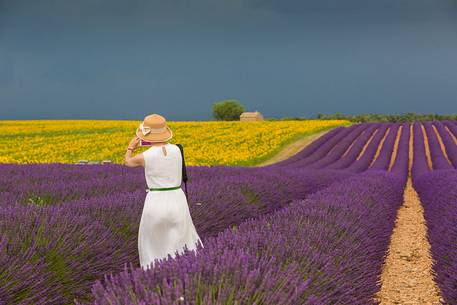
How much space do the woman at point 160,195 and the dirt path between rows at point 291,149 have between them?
1965 centimetres

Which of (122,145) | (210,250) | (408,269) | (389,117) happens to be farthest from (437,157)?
(389,117)

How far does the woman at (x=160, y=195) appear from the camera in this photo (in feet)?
13.5

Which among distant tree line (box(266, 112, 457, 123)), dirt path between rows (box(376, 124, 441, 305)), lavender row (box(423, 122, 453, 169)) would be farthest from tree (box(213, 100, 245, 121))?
dirt path between rows (box(376, 124, 441, 305))

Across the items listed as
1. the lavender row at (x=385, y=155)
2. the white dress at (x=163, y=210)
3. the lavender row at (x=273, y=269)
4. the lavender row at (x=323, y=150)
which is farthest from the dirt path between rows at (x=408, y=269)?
the lavender row at (x=323, y=150)

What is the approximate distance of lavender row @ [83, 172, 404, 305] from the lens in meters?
2.09

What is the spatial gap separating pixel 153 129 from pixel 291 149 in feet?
81.8

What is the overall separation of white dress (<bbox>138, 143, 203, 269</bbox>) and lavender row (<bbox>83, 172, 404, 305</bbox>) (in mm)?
661

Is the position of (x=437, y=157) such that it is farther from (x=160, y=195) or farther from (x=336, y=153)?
(x=160, y=195)

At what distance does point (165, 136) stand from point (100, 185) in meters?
3.64


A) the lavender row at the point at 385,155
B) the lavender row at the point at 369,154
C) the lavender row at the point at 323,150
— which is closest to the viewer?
the lavender row at the point at 369,154

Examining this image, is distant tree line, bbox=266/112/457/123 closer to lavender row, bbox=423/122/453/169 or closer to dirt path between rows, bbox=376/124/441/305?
lavender row, bbox=423/122/453/169

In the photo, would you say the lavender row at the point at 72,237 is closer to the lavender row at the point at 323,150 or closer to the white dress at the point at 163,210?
the white dress at the point at 163,210

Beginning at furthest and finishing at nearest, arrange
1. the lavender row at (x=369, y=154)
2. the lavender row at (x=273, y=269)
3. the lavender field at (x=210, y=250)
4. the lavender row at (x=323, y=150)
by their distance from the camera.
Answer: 1. the lavender row at (x=323, y=150)
2. the lavender row at (x=369, y=154)
3. the lavender field at (x=210, y=250)
4. the lavender row at (x=273, y=269)

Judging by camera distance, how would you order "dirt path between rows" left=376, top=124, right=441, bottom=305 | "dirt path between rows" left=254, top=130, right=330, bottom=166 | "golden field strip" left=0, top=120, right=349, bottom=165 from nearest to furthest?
"dirt path between rows" left=376, top=124, right=441, bottom=305 → "golden field strip" left=0, top=120, right=349, bottom=165 → "dirt path between rows" left=254, top=130, right=330, bottom=166
